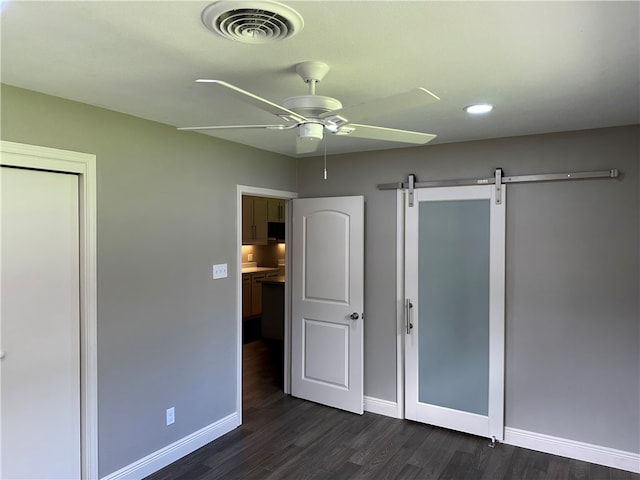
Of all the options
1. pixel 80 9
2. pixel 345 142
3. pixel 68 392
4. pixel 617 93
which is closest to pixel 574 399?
pixel 617 93

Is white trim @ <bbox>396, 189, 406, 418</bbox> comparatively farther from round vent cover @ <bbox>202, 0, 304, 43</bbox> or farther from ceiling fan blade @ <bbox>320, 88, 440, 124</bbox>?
round vent cover @ <bbox>202, 0, 304, 43</bbox>

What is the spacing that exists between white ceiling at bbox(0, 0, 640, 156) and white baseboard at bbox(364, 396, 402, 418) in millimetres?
2604

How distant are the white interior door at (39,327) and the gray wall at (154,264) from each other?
161mm

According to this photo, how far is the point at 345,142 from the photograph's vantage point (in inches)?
142

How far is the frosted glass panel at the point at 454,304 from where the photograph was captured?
3510 millimetres

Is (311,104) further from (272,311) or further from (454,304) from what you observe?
(272,311)

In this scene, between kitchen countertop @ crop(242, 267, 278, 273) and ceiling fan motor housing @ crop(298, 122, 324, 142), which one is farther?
kitchen countertop @ crop(242, 267, 278, 273)

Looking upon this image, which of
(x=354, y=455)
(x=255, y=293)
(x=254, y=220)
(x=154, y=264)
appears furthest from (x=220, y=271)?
(x=255, y=293)

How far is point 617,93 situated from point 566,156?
923 millimetres

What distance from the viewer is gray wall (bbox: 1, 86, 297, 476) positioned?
103 inches

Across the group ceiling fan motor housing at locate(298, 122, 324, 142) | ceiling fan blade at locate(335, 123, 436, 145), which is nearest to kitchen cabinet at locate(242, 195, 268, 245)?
ceiling fan blade at locate(335, 123, 436, 145)

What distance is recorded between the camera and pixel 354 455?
325 centimetres

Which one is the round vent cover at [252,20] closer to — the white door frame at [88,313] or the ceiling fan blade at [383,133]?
the ceiling fan blade at [383,133]

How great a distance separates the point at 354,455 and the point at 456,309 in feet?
4.64
